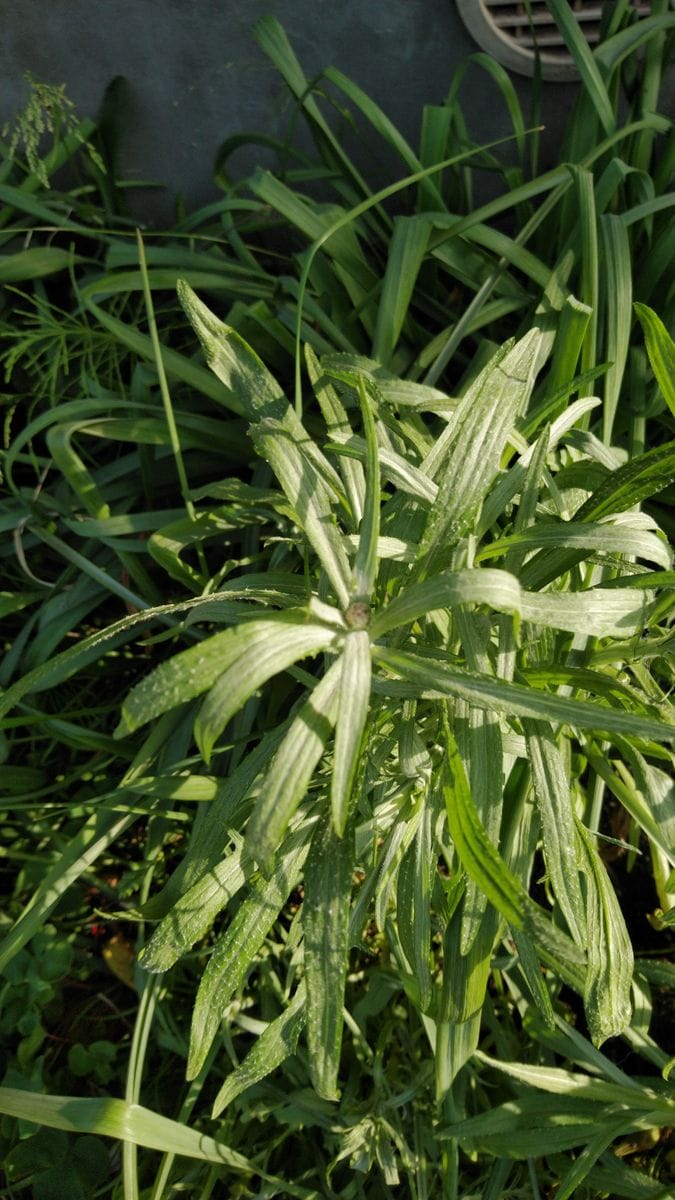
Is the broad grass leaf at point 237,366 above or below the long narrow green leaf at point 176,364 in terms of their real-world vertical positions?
below

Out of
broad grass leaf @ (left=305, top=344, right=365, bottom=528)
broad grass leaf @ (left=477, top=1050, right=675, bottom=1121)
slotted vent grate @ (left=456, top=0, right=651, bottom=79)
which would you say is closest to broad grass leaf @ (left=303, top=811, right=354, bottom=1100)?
broad grass leaf @ (left=305, top=344, right=365, bottom=528)

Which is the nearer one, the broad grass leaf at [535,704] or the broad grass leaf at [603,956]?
the broad grass leaf at [535,704]

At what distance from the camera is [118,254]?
52.9 inches

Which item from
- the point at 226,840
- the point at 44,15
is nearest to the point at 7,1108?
the point at 226,840

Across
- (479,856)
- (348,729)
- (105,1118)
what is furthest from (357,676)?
(105,1118)

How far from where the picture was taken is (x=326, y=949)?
741 mm

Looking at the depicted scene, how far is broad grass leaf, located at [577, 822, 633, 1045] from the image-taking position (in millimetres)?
883

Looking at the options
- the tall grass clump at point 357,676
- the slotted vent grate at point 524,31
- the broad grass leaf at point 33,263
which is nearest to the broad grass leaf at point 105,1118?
the tall grass clump at point 357,676

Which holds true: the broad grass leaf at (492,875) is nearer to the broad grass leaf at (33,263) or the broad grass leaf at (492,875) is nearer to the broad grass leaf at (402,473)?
the broad grass leaf at (402,473)

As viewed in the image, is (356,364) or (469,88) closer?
(356,364)

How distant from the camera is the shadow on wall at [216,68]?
144 cm

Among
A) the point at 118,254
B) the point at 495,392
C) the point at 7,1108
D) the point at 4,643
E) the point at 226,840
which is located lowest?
the point at 7,1108

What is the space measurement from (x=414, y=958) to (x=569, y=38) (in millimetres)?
1135

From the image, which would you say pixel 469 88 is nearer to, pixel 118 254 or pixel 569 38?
pixel 569 38
